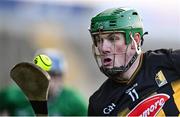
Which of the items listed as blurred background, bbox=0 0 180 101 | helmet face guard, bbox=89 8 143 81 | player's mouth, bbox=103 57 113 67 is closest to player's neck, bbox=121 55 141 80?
helmet face guard, bbox=89 8 143 81

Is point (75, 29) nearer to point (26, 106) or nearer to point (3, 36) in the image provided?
point (3, 36)

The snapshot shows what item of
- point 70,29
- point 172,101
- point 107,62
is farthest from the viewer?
point 70,29

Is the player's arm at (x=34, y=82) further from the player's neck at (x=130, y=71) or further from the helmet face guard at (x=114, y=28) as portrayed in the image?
the player's neck at (x=130, y=71)

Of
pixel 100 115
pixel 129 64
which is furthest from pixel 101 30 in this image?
pixel 100 115

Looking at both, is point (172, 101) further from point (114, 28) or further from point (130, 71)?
point (114, 28)

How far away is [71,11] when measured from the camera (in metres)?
9.69

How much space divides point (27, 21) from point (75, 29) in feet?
2.19

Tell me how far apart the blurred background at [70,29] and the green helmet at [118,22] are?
4400 mm

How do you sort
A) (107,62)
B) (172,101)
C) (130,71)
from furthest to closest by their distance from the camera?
(130,71)
(107,62)
(172,101)

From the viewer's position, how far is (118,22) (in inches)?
183

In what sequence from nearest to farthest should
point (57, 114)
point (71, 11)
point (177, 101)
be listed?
point (177, 101)
point (57, 114)
point (71, 11)

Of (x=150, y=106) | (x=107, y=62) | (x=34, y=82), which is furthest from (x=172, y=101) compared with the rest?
(x=34, y=82)

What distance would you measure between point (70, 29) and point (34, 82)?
5056mm

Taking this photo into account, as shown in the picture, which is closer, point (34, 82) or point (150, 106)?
point (150, 106)
